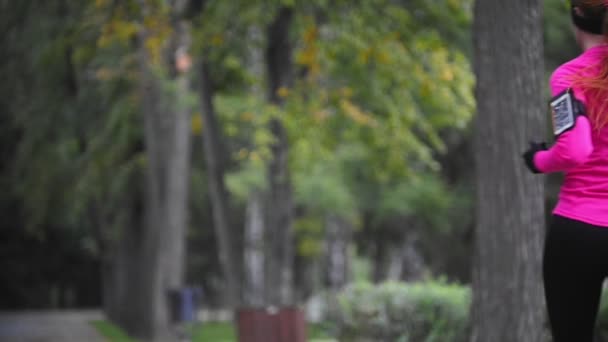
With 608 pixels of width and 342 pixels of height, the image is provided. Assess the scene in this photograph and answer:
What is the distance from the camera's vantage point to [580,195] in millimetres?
3809

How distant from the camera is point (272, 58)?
51.7 feet

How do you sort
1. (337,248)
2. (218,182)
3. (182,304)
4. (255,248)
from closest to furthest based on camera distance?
(218,182) < (182,304) < (337,248) < (255,248)

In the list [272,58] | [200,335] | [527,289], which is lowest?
[200,335]

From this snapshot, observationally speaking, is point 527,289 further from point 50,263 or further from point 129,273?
point 50,263

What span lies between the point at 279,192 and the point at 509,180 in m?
9.06

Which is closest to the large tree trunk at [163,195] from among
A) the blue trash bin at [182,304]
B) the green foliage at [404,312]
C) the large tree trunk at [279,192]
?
the blue trash bin at [182,304]

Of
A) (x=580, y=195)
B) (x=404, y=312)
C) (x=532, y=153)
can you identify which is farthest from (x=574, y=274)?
(x=404, y=312)

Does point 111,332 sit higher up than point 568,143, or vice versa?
point 568,143

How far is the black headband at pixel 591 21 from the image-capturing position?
3.93 meters

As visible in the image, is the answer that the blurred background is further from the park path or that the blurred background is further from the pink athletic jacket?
the pink athletic jacket

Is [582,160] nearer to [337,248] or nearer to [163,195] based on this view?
[163,195]

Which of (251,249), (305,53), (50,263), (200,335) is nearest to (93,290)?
(50,263)

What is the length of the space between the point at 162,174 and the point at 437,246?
11594mm

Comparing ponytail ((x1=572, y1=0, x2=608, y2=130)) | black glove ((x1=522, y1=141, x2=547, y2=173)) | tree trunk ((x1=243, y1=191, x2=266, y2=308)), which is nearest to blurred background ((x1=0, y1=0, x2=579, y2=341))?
tree trunk ((x1=243, y1=191, x2=266, y2=308))
